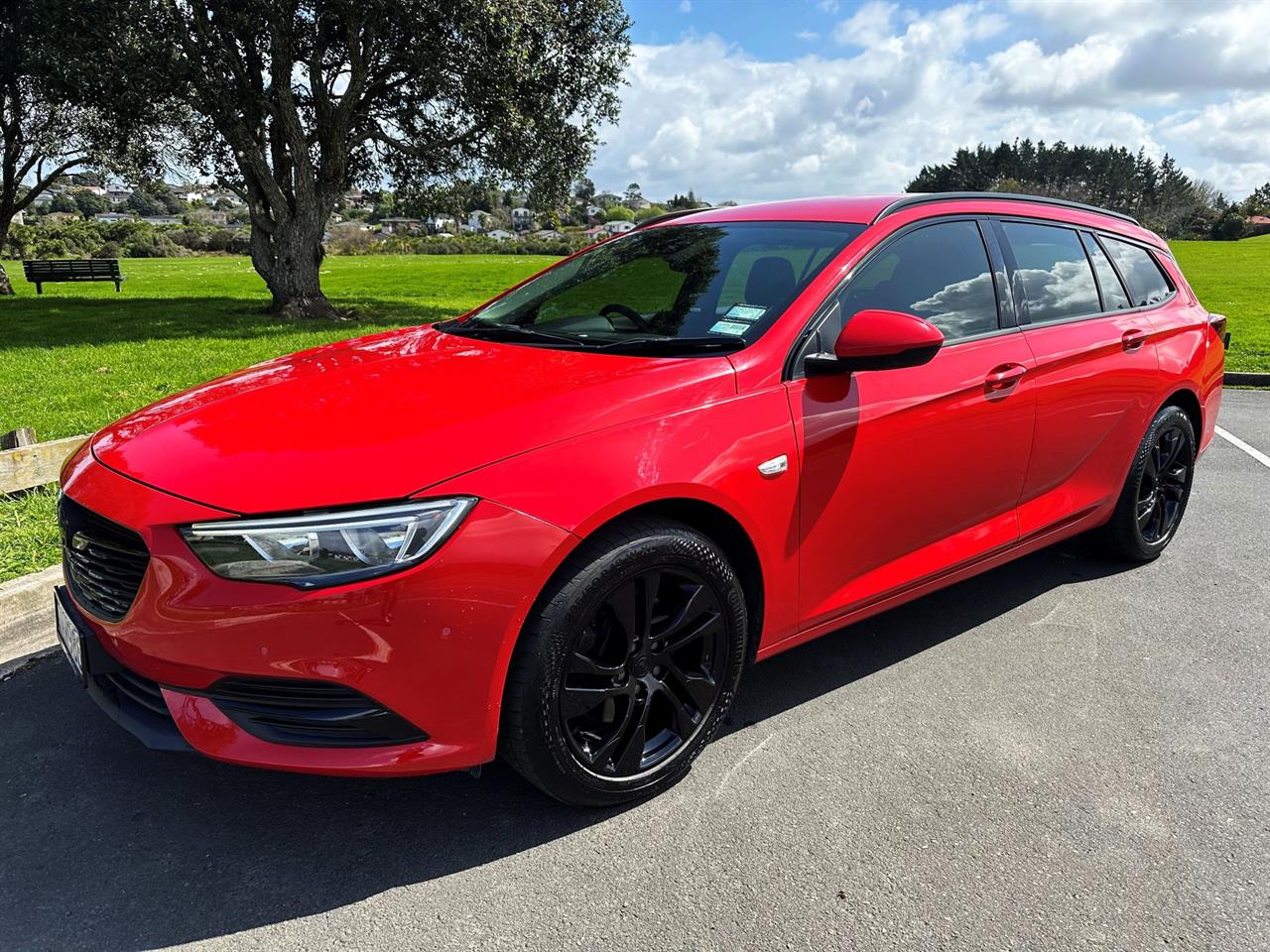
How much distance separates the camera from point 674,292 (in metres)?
3.35

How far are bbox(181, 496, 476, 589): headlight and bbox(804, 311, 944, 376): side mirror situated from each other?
4.38ft

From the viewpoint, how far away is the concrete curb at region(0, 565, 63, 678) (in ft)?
11.8

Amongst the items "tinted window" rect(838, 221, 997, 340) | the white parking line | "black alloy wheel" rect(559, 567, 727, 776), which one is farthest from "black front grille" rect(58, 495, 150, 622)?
the white parking line

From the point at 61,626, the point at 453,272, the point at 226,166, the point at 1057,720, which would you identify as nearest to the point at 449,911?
the point at 61,626

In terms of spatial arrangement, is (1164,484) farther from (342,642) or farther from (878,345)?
(342,642)

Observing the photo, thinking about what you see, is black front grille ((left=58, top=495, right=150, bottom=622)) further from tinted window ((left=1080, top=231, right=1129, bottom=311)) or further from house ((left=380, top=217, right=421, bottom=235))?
house ((left=380, top=217, right=421, bottom=235))

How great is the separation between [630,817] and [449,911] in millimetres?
589

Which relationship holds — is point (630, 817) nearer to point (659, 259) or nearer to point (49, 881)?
point (49, 881)

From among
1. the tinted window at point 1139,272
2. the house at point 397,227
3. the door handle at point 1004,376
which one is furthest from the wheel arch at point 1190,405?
the house at point 397,227

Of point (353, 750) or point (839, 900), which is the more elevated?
point (353, 750)

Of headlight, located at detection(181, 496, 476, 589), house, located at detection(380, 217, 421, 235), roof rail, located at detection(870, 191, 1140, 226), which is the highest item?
house, located at detection(380, 217, 421, 235)

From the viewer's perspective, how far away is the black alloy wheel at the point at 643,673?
249cm

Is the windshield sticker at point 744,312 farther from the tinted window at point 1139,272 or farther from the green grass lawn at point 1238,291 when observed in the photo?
the green grass lawn at point 1238,291

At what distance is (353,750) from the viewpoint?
2.23 m
